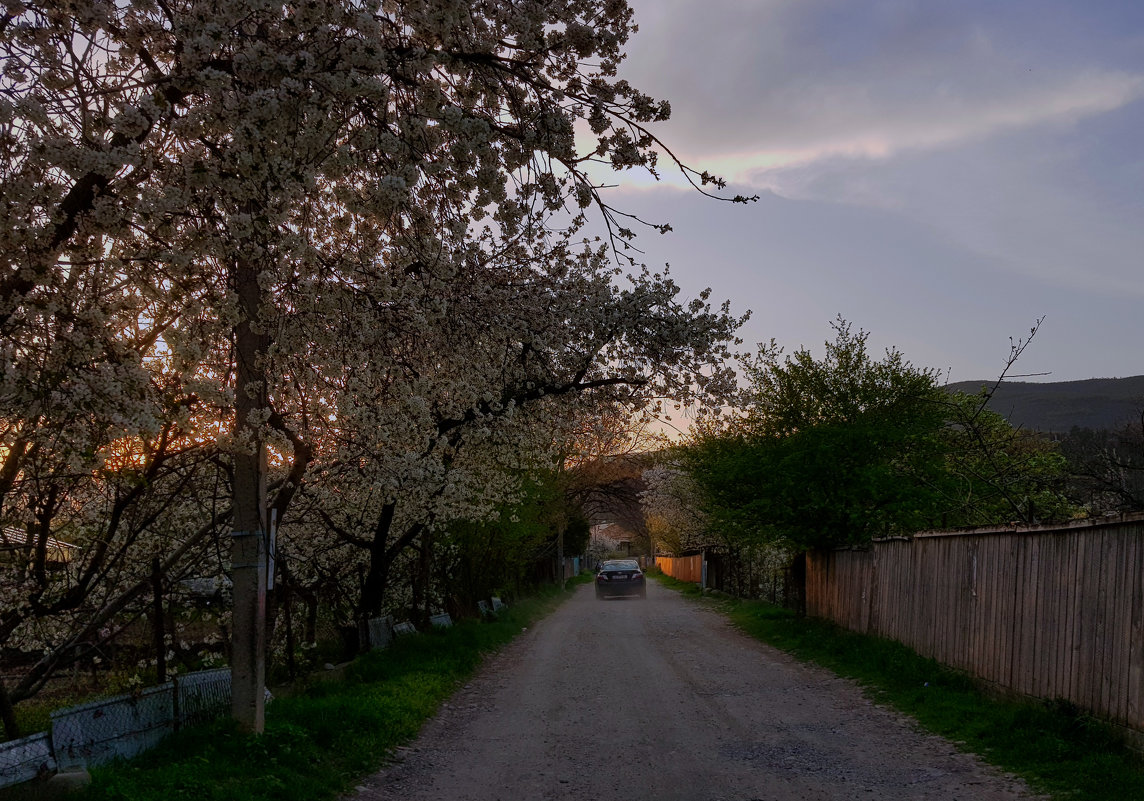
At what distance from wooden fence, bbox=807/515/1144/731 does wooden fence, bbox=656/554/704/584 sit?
30.4 meters

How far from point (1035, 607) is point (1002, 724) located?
1.28 metres

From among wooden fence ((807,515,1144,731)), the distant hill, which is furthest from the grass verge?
the distant hill

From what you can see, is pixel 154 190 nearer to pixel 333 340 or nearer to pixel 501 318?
pixel 333 340

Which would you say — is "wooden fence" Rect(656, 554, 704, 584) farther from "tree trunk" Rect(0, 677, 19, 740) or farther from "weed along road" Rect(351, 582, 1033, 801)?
"tree trunk" Rect(0, 677, 19, 740)

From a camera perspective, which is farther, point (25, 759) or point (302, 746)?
point (302, 746)

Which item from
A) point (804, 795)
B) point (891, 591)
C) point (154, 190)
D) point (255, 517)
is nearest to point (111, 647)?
point (255, 517)

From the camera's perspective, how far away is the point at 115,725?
6.66 meters

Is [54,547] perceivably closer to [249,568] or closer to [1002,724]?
[249,568]

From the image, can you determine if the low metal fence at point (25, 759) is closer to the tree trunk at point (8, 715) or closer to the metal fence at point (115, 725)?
the metal fence at point (115, 725)

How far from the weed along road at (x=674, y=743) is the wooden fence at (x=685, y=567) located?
30592mm

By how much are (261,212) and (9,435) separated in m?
2.73

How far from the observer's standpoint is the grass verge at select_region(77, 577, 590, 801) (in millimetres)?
5875

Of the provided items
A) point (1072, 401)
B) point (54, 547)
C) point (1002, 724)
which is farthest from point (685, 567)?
point (1072, 401)

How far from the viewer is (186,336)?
5.98 metres
